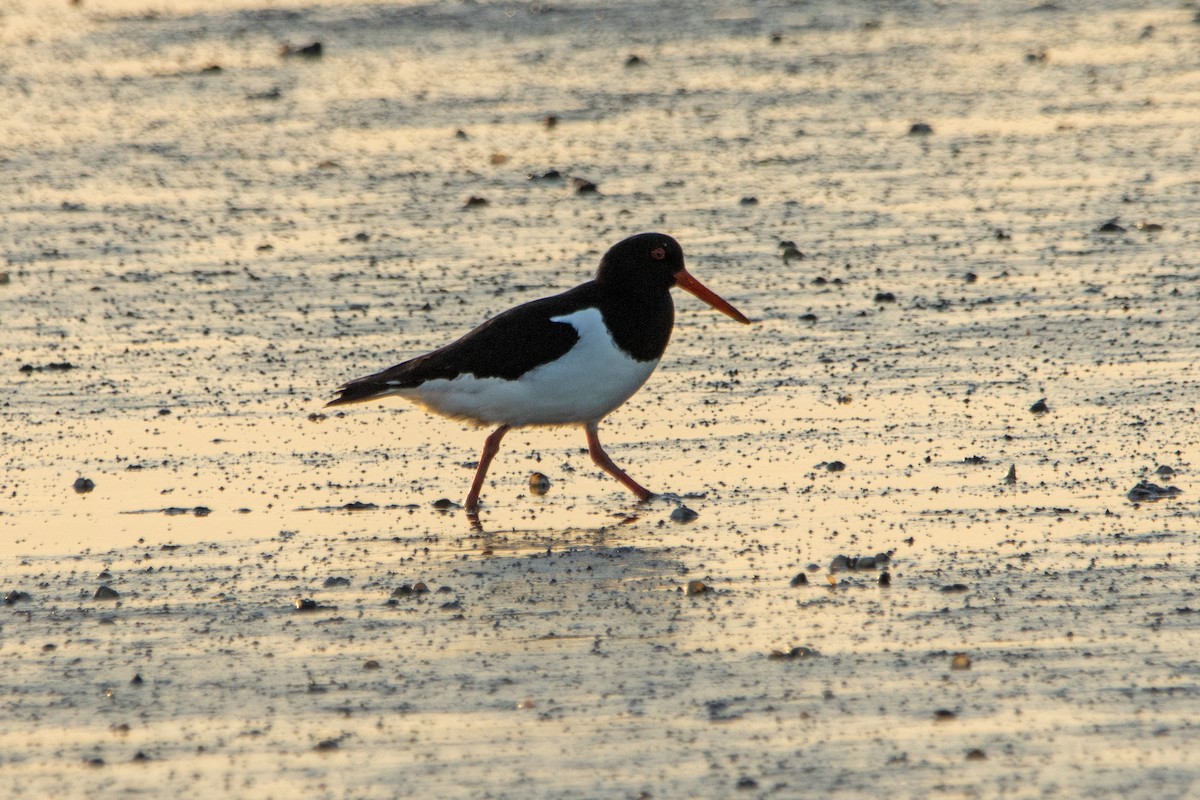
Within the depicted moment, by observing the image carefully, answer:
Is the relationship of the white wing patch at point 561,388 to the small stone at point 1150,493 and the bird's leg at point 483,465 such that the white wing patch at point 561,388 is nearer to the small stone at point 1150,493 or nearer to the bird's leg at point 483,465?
the bird's leg at point 483,465

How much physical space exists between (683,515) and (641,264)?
3.91ft

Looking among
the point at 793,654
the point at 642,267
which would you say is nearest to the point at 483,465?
the point at 642,267

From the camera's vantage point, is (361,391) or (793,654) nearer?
(793,654)

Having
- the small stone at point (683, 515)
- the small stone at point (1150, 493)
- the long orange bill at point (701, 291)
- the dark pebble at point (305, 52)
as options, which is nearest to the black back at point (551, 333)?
the long orange bill at point (701, 291)

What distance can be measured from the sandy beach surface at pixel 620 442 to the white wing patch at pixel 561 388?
29 centimetres

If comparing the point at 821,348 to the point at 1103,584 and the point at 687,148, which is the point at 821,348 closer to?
the point at 1103,584

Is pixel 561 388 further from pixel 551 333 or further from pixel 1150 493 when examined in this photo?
pixel 1150 493

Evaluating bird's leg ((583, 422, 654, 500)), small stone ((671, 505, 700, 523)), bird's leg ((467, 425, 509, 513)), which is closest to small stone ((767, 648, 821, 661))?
small stone ((671, 505, 700, 523))

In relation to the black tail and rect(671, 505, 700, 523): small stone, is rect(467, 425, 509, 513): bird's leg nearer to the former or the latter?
the black tail

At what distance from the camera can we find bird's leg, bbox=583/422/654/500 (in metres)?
6.72

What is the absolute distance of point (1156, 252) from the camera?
960cm

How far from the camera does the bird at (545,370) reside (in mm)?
6809

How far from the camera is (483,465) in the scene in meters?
6.82

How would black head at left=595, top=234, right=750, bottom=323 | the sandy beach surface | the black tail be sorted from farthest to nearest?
black head at left=595, top=234, right=750, bottom=323, the black tail, the sandy beach surface
